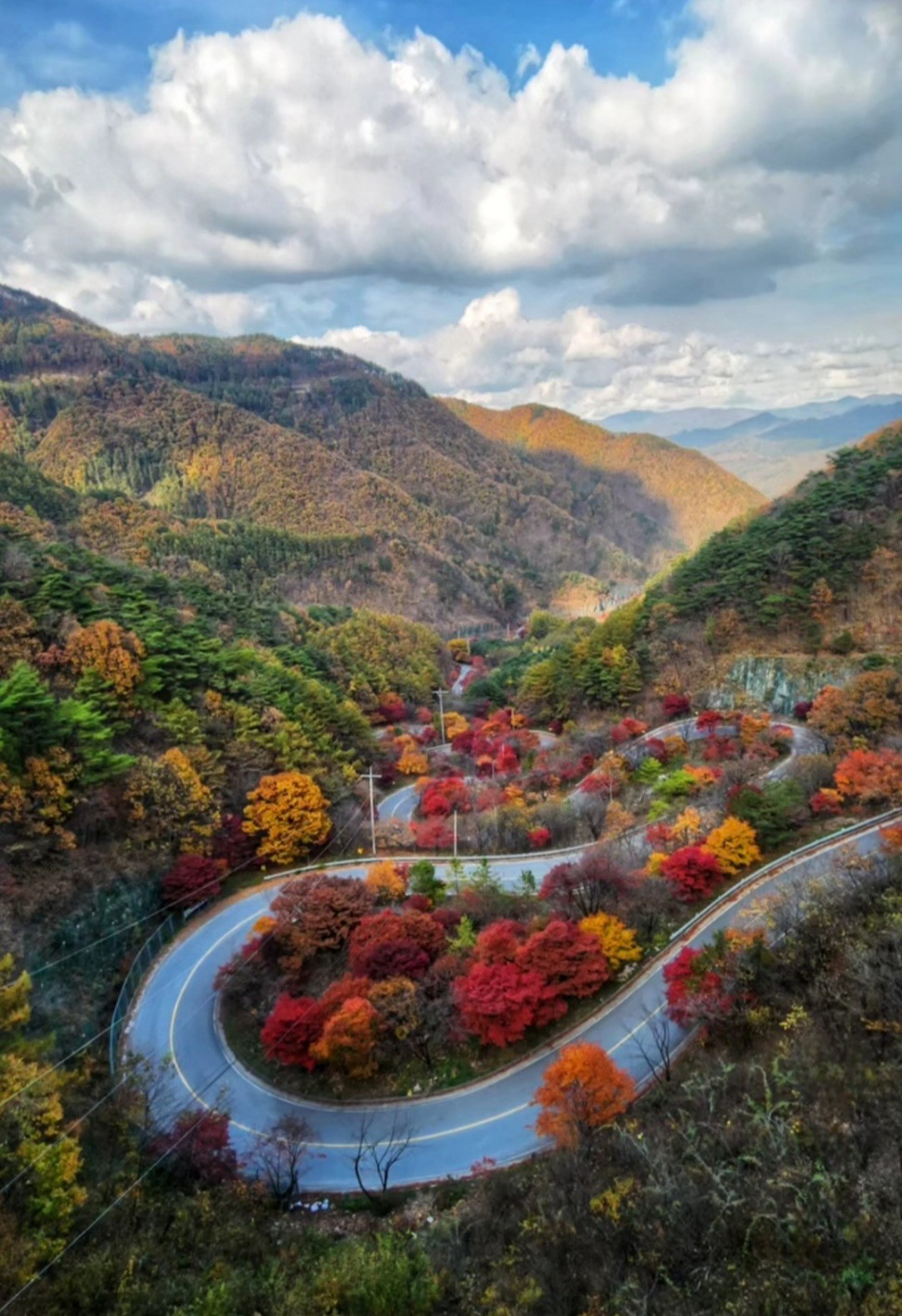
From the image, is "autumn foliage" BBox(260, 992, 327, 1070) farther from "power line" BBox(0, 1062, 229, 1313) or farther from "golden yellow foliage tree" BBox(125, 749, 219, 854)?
"golden yellow foliage tree" BBox(125, 749, 219, 854)

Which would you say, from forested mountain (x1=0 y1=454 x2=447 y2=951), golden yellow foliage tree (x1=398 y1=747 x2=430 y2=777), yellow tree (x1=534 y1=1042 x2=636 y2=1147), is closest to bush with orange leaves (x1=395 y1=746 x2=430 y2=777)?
golden yellow foliage tree (x1=398 y1=747 x2=430 y2=777)

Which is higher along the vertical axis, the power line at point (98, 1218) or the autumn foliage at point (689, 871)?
the autumn foliage at point (689, 871)

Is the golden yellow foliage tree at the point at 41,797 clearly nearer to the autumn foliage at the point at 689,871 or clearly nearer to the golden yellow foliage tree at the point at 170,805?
the golden yellow foliage tree at the point at 170,805

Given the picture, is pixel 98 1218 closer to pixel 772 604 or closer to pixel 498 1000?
pixel 498 1000

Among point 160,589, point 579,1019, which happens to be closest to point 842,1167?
point 579,1019

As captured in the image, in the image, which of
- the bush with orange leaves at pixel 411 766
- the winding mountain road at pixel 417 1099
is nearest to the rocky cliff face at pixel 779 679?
the winding mountain road at pixel 417 1099

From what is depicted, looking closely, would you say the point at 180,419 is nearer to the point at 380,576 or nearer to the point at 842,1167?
the point at 380,576
